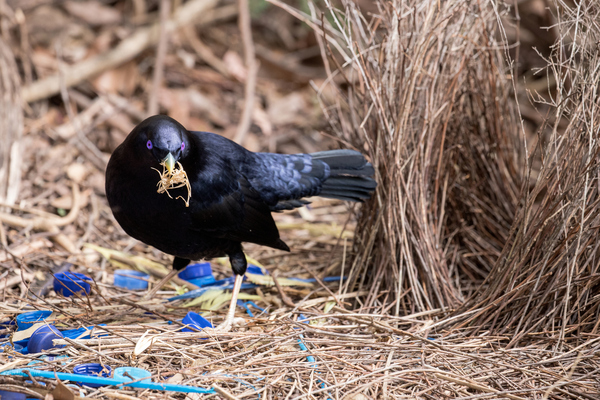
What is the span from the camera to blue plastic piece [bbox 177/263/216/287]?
11.1 ft

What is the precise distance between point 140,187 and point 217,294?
2.94ft

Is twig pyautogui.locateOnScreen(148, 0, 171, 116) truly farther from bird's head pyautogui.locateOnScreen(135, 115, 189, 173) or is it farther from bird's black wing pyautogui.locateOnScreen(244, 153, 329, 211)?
bird's head pyautogui.locateOnScreen(135, 115, 189, 173)

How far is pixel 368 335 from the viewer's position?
2.58 meters

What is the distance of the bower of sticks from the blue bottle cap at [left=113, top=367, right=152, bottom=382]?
0.03 metres

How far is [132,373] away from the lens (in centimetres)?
209

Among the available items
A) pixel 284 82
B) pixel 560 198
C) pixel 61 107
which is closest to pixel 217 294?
pixel 560 198

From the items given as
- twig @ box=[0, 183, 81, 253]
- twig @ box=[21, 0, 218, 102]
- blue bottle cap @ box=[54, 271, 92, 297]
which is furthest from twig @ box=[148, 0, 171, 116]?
blue bottle cap @ box=[54, 271, 92, 297]

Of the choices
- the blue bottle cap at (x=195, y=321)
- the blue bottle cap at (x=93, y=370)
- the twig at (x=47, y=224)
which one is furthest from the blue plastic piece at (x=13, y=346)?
the twig at (x=47, y=224)

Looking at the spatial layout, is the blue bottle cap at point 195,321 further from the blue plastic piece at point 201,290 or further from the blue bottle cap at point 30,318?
the blue bottle cap at point 30,318

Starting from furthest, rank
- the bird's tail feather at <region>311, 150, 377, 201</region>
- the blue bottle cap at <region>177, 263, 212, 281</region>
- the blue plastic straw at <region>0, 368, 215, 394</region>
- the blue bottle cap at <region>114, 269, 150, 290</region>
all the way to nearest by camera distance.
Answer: the blue bottle cap at <region>177, 263, 212, 281</region>, the blue bottle cap at <region>114, 269, 150, 290</region>, the bird's tail feather at <region>311, 150, 377, 201</region>, the blue plastic straw at <region>0, 368, 215, 394</region>

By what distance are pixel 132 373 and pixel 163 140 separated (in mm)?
961

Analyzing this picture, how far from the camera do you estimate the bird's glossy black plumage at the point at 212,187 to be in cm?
253

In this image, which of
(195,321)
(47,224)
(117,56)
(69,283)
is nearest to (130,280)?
(69,283)

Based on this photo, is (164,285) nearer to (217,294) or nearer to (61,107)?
(217,294)
